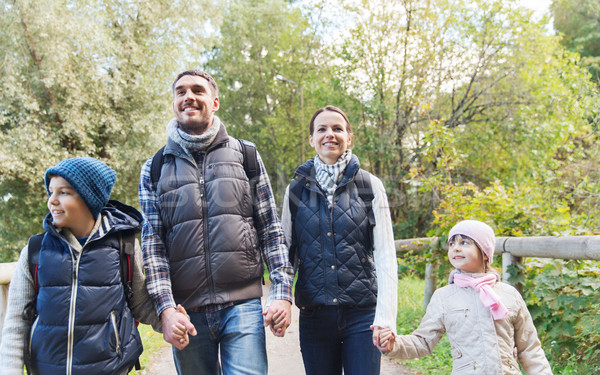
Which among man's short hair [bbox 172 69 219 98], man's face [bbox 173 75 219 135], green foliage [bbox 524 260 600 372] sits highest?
man's short hair [bbox 172 69 219 98]

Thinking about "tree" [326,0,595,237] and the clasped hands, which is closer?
the clasped hands

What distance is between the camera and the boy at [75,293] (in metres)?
1.94

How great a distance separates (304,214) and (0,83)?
42.8ft

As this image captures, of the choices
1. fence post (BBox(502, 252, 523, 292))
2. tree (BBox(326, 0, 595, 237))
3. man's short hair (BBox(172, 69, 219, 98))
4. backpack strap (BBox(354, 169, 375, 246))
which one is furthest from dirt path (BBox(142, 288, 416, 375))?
tree (BBox(326, 0, 595, 237))

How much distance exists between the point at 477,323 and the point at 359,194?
0.91 meters

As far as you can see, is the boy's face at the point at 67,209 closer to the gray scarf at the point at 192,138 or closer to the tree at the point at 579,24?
the gray scarf at the point at 192,138

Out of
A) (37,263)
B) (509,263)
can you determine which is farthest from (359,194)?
(509,263)

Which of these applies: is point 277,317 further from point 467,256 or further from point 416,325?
point 416,325

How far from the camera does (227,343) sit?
225 centimetres

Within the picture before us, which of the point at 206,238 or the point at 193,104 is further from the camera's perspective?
the point at 193,104

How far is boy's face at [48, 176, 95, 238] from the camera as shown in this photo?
208cm

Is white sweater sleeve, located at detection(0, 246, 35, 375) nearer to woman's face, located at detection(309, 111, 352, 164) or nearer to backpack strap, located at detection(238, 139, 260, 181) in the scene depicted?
backpack strap, located at detection(238, 139, 260, 181)

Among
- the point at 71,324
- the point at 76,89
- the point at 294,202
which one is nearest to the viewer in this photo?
the point at 71,324

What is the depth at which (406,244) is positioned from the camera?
22.1 ft
